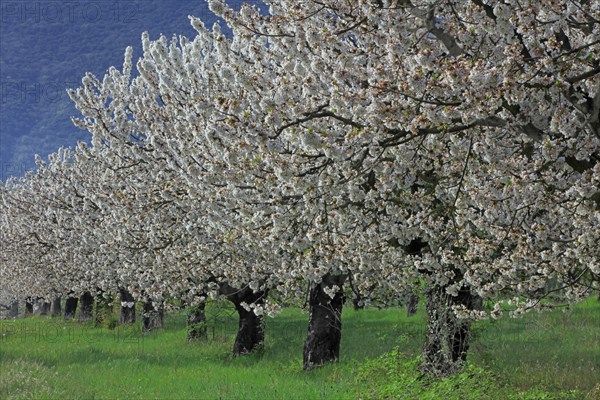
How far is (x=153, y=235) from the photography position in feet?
48.7

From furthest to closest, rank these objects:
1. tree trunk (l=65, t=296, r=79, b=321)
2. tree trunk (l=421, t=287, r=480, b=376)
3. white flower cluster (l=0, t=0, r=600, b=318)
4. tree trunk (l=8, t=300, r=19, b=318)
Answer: tree trunk (l=8, t=300, r=19, b=318), tree trunk (l=65, t=296, r=79, b=321), tree trunk (l=421, t=287, r=480, b=376), white flower cluster (l=0, t=0, r=600, b=318)

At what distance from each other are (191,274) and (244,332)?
626 centimetres

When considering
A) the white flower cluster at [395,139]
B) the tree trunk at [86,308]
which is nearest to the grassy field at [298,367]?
the white flower cluster at [395,139]

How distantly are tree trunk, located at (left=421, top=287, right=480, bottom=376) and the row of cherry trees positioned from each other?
0.05 meters

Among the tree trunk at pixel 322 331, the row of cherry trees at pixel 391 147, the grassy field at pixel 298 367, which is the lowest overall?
the grassy field at pixel 298 367

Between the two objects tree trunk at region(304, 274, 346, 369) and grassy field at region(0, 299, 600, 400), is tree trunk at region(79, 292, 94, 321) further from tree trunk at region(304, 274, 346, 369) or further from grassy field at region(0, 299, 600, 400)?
tree trunk at region(304, 274, 346, 369)

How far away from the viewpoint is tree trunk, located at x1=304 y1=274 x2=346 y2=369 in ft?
57.6

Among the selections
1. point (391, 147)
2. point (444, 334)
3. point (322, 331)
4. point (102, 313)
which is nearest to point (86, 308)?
point (102, 313)

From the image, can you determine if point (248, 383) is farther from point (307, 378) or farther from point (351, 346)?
point (351, 346)

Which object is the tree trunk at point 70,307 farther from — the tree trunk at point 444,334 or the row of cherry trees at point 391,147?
the tree trunk at point 444,334

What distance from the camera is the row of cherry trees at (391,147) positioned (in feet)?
21.9

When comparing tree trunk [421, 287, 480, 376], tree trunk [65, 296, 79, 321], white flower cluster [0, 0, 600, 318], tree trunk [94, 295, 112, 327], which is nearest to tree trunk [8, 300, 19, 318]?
tree trunk [65, 296, 79, 321]

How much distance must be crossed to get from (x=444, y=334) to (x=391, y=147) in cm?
588

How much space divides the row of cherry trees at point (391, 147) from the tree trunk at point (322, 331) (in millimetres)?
2771
